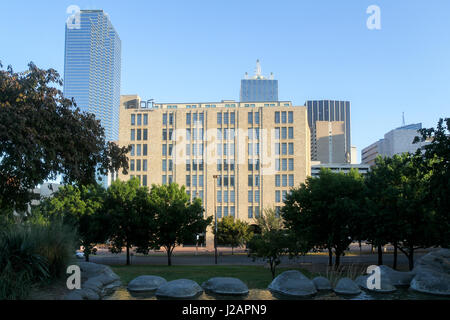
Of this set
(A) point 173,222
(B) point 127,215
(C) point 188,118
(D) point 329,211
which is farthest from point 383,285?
(C) point 188,118

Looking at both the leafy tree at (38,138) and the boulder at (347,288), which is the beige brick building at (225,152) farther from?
the boulder at (347,288)

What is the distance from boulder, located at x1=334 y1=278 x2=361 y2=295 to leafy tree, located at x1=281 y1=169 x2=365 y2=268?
48.8 ft

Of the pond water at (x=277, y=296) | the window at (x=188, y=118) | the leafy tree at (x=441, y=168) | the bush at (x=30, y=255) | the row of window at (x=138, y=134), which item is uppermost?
the window at (x=188, y=118)

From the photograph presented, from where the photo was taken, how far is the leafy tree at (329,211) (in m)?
26.5

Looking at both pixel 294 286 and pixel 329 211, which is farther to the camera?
pixel 329 211

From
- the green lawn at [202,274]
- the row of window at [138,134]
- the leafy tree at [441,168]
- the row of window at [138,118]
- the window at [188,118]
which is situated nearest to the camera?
the leafy tree at [441,168]

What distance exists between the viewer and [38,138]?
1248 cm

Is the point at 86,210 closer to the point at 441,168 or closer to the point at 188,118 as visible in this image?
the point at 441,168

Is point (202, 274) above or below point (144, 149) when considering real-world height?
below

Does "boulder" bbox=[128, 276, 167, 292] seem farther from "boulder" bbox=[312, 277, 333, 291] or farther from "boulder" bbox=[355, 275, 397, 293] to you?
"boulder" bbox=[355, 275, 397, 293]

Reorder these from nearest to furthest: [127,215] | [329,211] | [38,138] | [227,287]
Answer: [227,287]
[38,138]
[329,211]
[127,215]

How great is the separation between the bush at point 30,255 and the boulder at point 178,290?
9.37ft

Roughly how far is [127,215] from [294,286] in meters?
29.2

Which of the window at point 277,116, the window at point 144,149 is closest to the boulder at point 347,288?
the window at point 277,116
